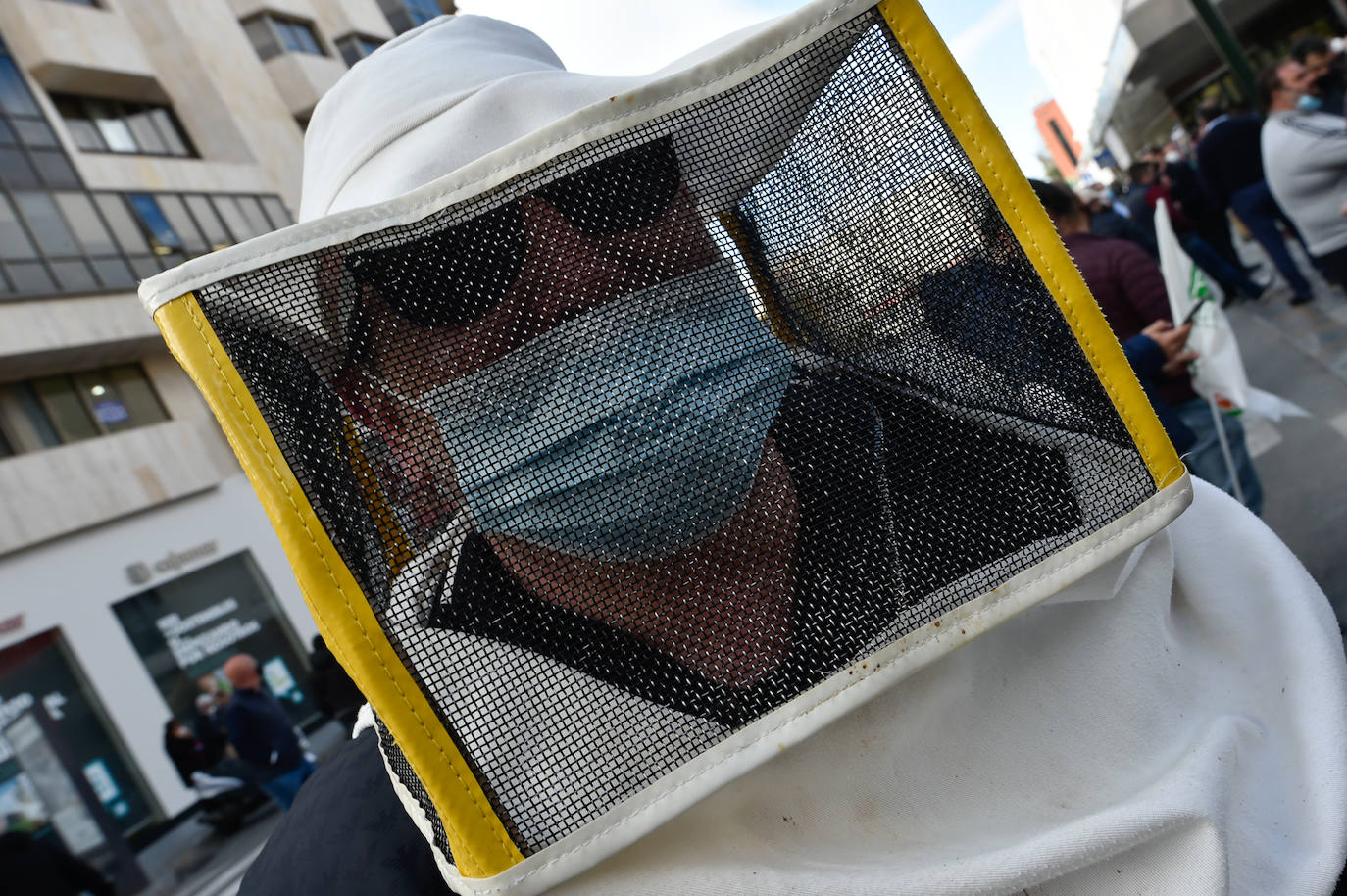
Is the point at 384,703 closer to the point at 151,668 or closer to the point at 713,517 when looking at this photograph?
the point at 713,517

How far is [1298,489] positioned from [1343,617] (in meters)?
1.40

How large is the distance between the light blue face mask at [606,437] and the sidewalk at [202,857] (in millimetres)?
8454

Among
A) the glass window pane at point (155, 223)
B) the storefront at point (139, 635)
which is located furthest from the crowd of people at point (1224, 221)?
the glass window pane at point (155, 223)

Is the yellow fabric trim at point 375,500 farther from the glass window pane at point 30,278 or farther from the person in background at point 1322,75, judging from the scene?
the glass window pane at point 30,278

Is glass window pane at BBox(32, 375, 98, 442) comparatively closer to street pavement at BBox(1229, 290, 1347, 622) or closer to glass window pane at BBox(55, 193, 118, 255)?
glass window pane at BBox(55, 193, 118, 255)

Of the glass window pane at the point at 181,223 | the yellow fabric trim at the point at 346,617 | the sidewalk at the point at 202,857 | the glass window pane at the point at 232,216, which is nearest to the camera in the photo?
the yellow fabric trim at the point at 346,617

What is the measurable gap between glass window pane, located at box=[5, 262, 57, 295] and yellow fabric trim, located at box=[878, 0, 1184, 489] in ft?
52.2

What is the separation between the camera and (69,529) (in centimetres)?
1298

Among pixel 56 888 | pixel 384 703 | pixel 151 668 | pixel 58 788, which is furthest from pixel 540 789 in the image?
pixel 151 668

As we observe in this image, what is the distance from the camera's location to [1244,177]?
693 centimetres

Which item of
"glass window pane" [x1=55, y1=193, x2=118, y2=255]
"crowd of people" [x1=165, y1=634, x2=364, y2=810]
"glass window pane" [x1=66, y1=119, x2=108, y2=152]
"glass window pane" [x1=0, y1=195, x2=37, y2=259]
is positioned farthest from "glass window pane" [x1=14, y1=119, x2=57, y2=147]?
"crowd of people" [x1=165, y1=634, x2=364, y2=810]

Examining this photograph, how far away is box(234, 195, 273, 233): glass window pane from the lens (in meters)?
18.2

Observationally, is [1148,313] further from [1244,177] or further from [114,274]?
[114,274]

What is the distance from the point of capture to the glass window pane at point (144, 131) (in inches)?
676
